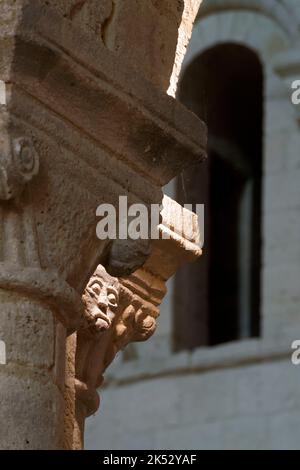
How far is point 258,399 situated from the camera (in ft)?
40.5

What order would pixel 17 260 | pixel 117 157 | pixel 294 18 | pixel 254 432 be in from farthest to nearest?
pixel 294 18 < pixel 254 432 < pixel 117 157 < pixel 17 260

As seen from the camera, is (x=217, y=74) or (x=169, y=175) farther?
(x=217, y=74)

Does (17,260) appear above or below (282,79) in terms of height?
below

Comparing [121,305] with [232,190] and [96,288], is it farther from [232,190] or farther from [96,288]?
[232,190]

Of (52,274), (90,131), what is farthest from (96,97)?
(52,274)

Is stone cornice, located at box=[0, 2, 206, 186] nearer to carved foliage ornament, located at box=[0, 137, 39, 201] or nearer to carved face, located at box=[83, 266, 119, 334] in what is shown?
carved foliage ornament, located at box=[0, 137, 39, 201]

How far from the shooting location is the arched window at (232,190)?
1369cm

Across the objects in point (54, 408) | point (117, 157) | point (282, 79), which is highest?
point (282, 79)

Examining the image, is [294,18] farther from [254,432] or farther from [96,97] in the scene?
[96,97]

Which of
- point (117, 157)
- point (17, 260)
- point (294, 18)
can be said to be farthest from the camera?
point (294, 18)

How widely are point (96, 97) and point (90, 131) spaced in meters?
0.08

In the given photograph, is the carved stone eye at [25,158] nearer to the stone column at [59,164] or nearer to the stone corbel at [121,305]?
the stone column at [59,164]

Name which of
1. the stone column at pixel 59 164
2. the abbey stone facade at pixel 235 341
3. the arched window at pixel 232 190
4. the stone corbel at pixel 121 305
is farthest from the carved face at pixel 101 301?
the arched window at pixel 232 190

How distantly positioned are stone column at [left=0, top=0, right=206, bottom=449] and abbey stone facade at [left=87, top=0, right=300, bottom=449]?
22.4ft
